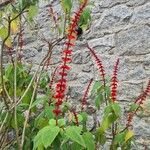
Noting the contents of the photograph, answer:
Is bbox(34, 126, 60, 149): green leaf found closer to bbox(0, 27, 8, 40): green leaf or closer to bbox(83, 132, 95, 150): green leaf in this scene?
bbox(83, 132, 95, 150): green leaf

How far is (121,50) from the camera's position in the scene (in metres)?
3.05

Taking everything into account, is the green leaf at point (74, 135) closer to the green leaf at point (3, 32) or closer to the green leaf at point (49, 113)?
the green leaf at point (49, 113)

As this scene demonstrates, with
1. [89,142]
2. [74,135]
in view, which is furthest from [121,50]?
[74,135]

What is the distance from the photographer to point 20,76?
293 cm

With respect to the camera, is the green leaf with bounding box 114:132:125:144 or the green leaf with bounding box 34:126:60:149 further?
the green leaf with bounding box 114:132:125:144

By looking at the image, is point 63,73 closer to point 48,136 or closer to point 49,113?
point 48,136

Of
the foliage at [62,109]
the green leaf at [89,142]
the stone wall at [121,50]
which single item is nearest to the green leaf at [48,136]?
the foliage at [62,109]

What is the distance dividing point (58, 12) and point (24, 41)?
50 centimetres

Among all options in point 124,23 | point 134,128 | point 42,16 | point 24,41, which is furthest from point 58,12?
point 134,128

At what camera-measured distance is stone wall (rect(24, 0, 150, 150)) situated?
113 inches

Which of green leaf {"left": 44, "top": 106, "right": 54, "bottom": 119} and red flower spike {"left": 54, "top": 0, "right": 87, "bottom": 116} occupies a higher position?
red flower spike {"left": 54, "top": 0, "right": 87, "bottom": 116}

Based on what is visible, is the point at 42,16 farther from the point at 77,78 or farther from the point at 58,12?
the point at 77,78

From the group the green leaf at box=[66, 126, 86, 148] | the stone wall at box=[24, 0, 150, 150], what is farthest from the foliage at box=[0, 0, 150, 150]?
the stone wall at box=[24, 0, 150, 150]

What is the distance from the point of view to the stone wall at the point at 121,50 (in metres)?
2.87
